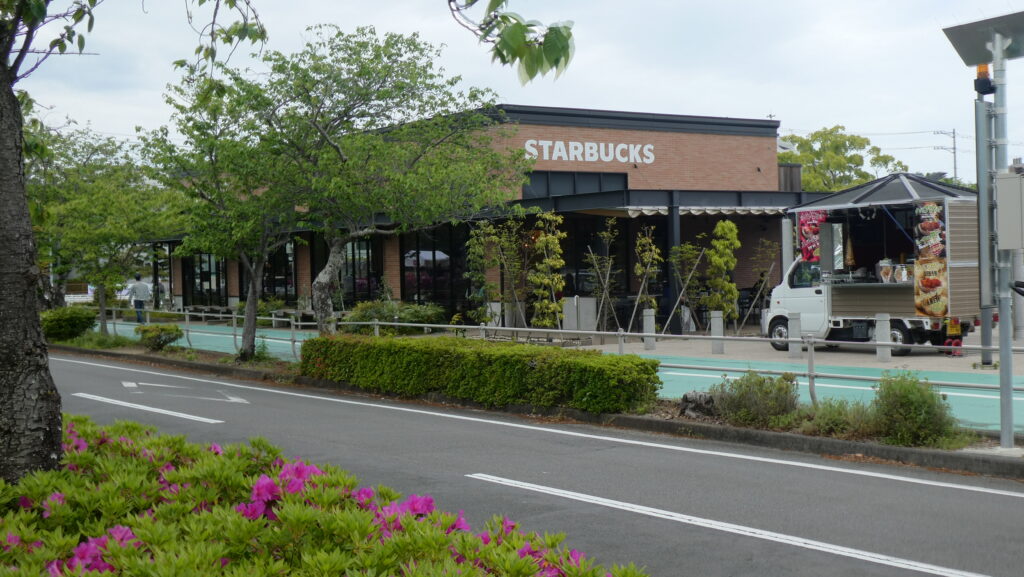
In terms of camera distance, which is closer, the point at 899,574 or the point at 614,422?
the point at 899,574

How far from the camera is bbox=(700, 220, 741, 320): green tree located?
923 inches

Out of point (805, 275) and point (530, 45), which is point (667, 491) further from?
point (805, 275)

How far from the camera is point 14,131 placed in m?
4.98

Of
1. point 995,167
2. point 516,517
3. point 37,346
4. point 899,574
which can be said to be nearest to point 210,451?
point 37,346

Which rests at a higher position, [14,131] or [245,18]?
[245,18]

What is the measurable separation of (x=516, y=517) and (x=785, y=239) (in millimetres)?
15398

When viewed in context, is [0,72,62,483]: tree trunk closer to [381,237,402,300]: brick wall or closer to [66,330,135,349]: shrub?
[66,330,135,349]: shrub

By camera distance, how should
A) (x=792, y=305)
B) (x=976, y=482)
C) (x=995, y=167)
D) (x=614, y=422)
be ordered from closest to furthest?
(x=976, y=482), (x=995, y=167), (x=614, y=422), (x=792, y=305)

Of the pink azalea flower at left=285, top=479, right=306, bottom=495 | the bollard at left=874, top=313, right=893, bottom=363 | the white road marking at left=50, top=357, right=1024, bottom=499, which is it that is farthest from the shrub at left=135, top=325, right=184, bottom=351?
the pink azalea flower at left=285, top=479, right=306, bottom=495

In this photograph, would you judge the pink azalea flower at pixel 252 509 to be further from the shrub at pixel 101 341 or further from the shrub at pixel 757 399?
the shrub at pixel 101 341

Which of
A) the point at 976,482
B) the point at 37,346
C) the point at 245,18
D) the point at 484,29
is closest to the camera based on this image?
the point at 484,29

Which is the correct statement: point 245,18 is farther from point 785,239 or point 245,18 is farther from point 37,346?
point 785,239

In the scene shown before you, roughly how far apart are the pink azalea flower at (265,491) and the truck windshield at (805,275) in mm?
16999

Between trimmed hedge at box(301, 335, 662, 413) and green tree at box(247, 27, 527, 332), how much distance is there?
2429 mm
